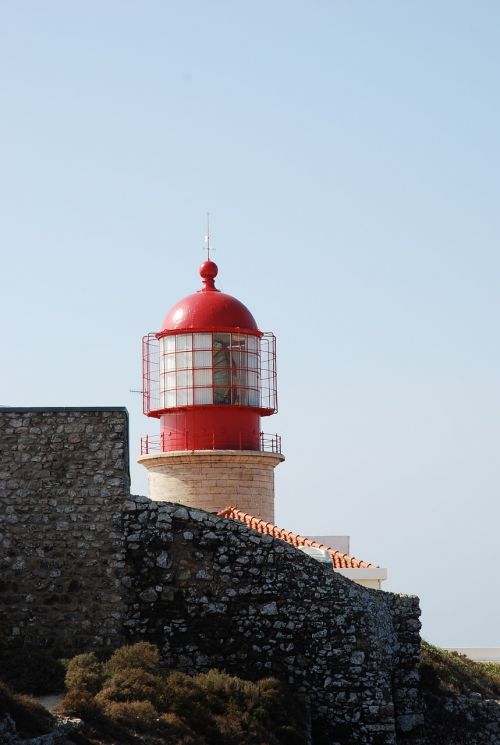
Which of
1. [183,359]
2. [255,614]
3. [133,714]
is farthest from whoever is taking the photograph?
[183,359]

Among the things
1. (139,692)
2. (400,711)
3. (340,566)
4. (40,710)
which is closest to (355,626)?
(400,711)

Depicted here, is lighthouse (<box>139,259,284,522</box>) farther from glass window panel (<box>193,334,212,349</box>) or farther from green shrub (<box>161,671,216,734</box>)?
green shrub (<box>161,671,216,734</box>)

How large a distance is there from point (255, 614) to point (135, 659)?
68.7 inches

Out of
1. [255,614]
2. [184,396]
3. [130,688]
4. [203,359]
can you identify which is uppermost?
[203,359]

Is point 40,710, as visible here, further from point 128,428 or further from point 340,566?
point 340,566

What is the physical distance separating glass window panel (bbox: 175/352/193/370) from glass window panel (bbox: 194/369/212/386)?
262 mm

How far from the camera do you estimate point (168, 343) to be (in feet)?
93.7

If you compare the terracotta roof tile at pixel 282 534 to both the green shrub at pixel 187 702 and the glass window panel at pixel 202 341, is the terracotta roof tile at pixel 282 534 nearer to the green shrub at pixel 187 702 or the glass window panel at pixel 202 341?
the glass window panel at pixel 202 341

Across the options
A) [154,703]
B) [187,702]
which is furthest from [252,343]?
[154,703]

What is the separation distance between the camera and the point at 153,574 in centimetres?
1473

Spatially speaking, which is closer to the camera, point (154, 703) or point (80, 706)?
point (80, 706)

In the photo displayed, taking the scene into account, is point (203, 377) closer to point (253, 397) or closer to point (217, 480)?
point (253, 397)

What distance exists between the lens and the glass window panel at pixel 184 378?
92.1 feet

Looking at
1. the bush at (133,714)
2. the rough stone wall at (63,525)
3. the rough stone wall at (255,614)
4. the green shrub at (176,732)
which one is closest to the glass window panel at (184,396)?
the rough stone wall at (63,525)
